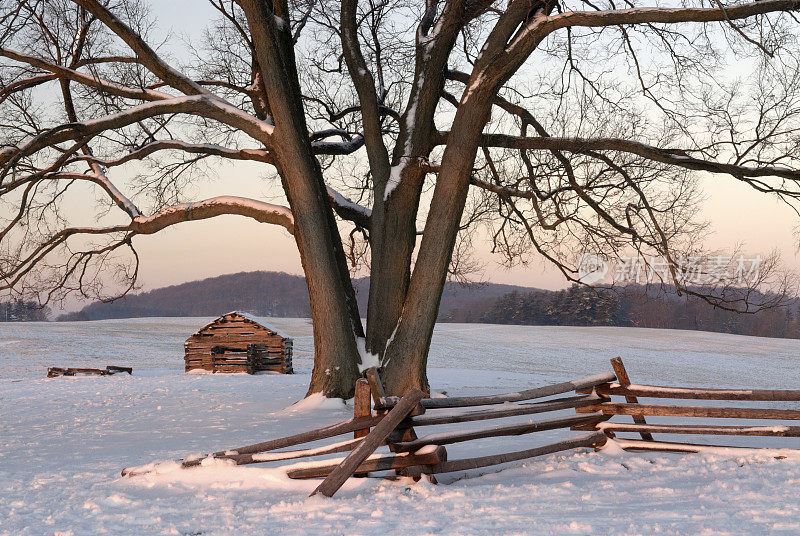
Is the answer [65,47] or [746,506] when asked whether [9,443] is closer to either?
[65,47]

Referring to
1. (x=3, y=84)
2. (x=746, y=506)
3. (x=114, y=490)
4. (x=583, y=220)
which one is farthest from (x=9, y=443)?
(x=583, y=220)

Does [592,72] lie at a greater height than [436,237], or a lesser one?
greater

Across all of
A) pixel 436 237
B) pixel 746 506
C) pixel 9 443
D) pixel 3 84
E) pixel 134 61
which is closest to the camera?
pixel 746 506

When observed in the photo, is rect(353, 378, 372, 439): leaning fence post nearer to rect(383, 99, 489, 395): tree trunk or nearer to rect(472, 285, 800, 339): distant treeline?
rect(383, 99, 489, 395): tree trunk

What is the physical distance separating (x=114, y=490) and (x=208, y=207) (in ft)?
20.6

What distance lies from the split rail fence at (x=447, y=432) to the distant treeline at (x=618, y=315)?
44.6 metres

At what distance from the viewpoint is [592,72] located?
12.1m

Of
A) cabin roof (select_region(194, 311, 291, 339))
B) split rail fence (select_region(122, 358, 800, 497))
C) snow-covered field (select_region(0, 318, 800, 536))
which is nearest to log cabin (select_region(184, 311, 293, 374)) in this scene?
cabin roof (select_region(194, 311, 291, 339))

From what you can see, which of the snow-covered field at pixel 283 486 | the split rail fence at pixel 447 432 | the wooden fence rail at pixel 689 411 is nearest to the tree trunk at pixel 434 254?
the snow-covered field at pixel 283 486

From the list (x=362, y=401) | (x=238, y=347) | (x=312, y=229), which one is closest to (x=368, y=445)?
(x=362, y=401)

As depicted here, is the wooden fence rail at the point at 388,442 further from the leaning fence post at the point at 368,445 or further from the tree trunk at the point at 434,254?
the tree trunk at the point at 434,254

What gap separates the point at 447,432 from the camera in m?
6.66

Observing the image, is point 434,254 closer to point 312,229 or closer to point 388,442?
point 312,229

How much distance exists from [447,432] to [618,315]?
5049cm
